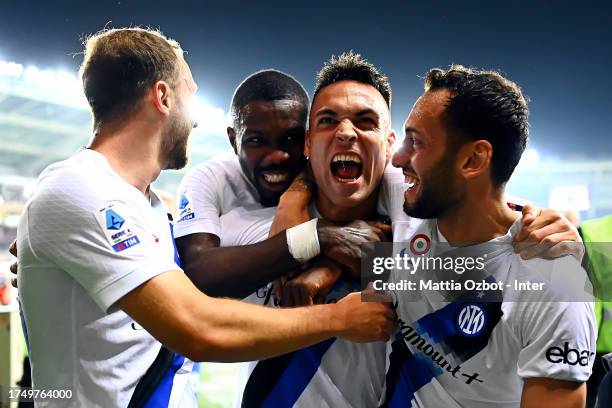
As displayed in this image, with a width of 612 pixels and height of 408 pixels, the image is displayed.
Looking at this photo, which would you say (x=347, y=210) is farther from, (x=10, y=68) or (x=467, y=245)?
(x=10, y=68)

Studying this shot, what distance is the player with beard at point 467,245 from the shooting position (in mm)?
1457

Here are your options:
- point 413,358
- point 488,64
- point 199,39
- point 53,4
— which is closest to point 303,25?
point 199,39

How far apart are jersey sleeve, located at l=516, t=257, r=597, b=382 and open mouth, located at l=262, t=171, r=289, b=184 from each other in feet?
2.55

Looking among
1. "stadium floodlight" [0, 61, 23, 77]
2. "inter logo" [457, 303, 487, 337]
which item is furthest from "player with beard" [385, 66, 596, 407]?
"stadium floodlight" [0, 61, 23, 77]

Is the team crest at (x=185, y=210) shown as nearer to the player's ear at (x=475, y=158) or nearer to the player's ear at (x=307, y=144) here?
the player's ear at (x=307, y=144)

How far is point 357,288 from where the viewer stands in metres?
1.70

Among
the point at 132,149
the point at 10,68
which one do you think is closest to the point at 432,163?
the point at 132,149

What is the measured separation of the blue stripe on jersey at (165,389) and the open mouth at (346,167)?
666mm

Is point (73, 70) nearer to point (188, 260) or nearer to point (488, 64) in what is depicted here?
point (488, 64)

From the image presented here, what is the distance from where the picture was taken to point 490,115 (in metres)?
1.52

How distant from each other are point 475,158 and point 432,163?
0.10 m

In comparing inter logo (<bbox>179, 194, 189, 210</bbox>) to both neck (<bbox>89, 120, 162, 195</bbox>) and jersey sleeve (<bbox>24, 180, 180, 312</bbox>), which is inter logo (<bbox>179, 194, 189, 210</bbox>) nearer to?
neck (<bbox>89, 120, 162, 195</bbox>)

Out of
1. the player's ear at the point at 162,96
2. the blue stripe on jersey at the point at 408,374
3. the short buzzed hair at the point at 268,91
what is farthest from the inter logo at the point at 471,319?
the player's ear at the point at 162,96

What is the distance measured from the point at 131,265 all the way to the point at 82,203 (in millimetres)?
175
